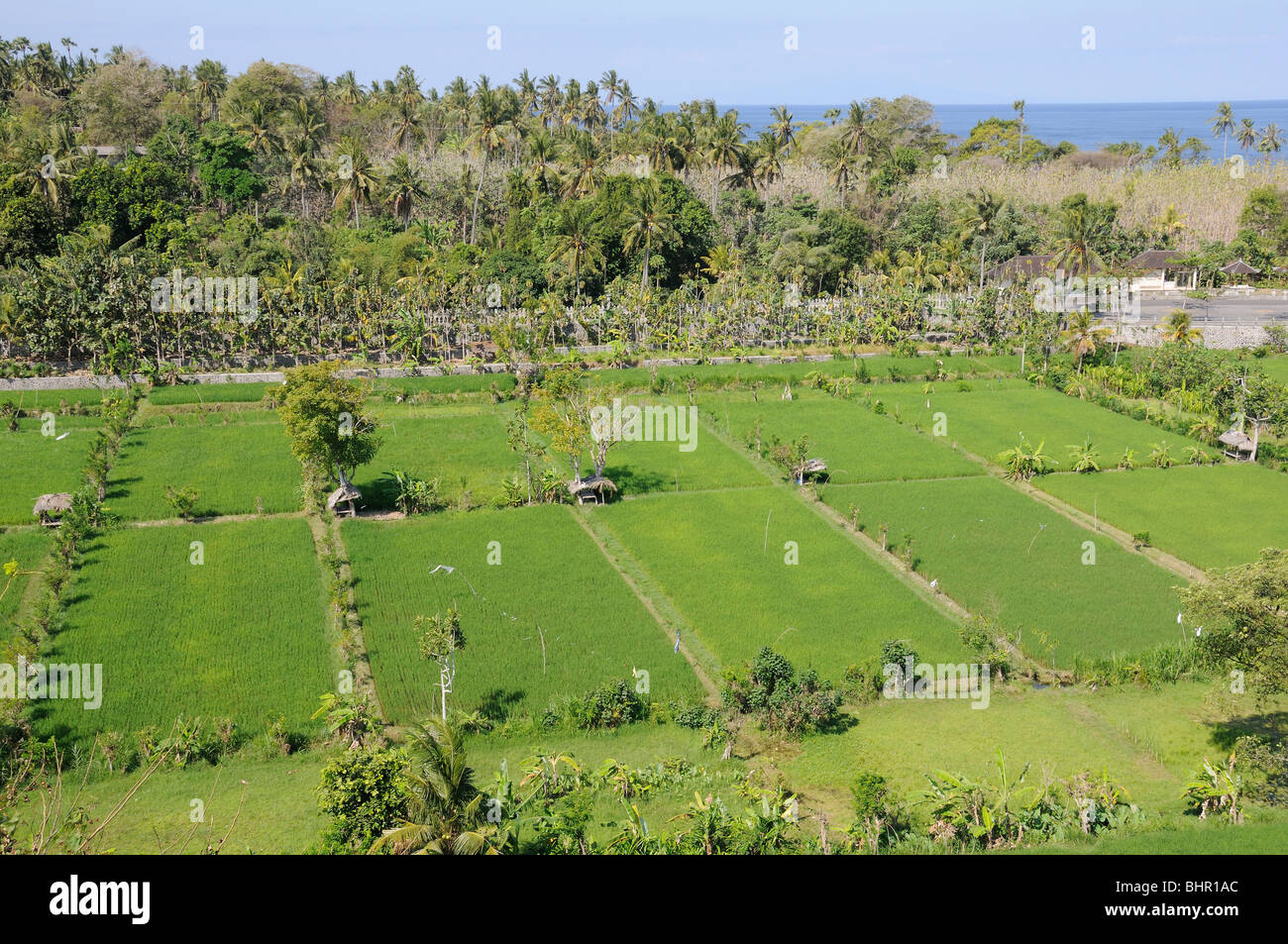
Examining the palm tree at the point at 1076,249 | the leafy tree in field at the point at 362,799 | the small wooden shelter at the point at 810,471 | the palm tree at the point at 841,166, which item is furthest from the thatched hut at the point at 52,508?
the palm tree at the point at 841,166

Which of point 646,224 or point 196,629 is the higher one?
point 646,224

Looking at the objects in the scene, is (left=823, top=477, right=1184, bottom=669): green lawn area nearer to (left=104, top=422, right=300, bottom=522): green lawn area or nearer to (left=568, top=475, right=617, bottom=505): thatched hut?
(left=568, top=475, right=617, bottom=505): thatched hut

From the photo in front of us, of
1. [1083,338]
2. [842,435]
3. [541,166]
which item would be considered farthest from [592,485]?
[541,166]

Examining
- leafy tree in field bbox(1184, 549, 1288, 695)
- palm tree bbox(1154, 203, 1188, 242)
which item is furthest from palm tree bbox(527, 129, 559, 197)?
leafy tree in field bbox(1184, 549, 1288, 695)

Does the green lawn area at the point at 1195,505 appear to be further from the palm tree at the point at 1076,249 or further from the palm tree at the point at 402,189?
the palm tree at the point at 402,189

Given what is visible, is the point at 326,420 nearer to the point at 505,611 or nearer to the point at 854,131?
the point at 505,611

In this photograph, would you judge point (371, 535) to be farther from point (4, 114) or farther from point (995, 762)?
point (4, 114)
